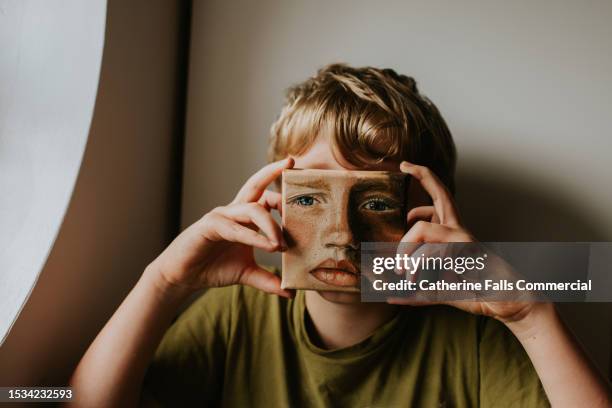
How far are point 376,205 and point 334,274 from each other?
10 cm

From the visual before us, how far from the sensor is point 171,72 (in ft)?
3.21

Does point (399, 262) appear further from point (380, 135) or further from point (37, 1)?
point (37, 1)

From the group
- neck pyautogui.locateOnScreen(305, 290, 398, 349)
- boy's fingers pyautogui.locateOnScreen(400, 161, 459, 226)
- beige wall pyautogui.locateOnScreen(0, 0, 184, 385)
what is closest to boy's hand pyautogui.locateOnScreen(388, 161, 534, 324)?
boy's fingers pyautogui.locateOnScreen(400, 161, 459, 226)

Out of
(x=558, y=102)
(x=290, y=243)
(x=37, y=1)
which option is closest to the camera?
(x=290, y=243)

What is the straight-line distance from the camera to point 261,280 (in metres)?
0.72

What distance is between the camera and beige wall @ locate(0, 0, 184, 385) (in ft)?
2.24

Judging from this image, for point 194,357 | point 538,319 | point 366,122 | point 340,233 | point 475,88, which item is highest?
point 475,88

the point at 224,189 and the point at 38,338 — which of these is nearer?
the point at 38,338

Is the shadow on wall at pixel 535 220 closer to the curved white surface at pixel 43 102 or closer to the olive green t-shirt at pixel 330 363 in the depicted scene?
the olive green t-shirt at pixel 330 363

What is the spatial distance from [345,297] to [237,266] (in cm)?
17

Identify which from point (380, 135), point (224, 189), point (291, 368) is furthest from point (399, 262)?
point (224, 189)

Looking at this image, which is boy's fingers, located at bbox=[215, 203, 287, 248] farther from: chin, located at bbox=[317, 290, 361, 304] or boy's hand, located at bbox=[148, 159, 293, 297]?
chin, located at bbox=[317, 290, 361, 304]

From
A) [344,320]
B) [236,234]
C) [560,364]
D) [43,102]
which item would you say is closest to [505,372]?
[560,364]

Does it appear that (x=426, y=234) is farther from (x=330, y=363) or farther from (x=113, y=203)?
(x=113, y=203)
